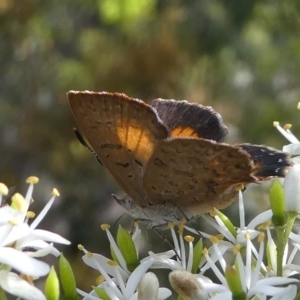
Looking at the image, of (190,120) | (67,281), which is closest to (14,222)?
(67,281)

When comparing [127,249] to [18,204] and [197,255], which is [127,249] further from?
[18,204]

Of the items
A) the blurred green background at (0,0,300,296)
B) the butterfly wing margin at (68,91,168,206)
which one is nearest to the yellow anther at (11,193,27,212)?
the butterfly wing margin at (68,91,168,206)

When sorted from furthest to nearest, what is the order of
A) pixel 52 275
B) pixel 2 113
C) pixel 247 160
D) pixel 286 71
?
pixel 2 113 → pixel 286 71 → pixel 247 160 → pixel 52 275

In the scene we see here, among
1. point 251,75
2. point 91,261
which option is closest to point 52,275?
point 91,261

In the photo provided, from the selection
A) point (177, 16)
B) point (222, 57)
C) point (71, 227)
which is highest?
point (177, 16)

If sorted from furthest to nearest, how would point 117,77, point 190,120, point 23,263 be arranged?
point 117,77
point 190,120
point 23,263

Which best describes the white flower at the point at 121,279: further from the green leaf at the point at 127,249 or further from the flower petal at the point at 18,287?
the flower petal at the point at 18,287

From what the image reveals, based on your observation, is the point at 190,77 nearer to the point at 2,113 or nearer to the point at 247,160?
the point at 2,113

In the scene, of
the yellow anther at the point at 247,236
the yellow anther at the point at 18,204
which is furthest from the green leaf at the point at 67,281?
the yellow anther at the point at 247,236
